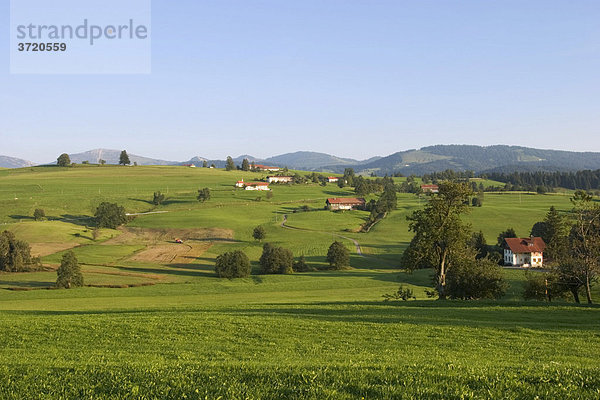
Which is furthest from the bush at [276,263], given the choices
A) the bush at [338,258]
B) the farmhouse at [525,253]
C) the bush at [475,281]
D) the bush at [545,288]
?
the farmhouse at [525,253]

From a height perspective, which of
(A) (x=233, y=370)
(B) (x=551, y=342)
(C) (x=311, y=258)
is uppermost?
(A) (x=233, y=370)

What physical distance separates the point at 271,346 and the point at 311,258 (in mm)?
81287

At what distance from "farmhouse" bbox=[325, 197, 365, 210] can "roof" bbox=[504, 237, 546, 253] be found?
77987mm

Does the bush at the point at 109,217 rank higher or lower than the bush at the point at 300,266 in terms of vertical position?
higher

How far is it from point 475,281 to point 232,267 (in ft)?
155

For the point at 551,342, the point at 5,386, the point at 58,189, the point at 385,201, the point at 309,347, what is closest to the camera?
the point at 5,386

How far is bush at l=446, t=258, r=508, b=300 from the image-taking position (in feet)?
163

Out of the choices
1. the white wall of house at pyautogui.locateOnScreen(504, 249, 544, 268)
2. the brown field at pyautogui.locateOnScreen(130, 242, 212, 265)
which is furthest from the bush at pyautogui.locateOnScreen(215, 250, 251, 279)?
the white wall of house at pyautogui.locateOnScreen(504, 249, 544, 268)

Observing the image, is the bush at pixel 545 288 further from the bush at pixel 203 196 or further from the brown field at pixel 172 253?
the bush at pixel 203 196

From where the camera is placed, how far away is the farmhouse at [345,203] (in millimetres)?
178125

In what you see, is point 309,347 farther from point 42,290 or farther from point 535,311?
point 42,290

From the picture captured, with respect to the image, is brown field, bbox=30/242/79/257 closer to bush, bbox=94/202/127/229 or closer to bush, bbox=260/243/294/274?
bush, bbox=94/202/127/229

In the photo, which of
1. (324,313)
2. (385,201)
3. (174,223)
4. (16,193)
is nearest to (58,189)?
(16,193)

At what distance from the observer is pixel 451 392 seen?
35.4 feet
